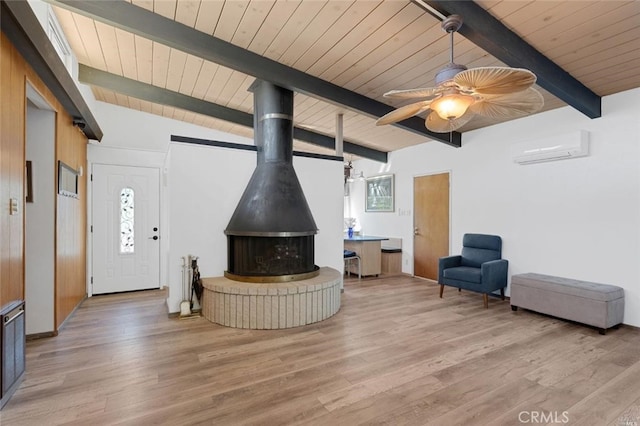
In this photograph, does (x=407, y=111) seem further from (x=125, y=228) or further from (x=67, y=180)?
(x=125, y=228)

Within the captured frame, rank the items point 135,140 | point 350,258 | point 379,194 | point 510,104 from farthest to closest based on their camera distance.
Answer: point 379,194 → point 350,258 → point 135,140 → point 510,104

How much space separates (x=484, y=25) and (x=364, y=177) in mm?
4973

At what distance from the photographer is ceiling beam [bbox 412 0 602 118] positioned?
2.23m

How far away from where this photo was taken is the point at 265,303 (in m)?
3.27

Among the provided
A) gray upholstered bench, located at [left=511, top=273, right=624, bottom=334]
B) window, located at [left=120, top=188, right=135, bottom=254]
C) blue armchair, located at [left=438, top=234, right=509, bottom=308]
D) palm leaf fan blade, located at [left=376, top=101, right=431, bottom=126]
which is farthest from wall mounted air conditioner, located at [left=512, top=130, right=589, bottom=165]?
window, located at [left=120, top=188, right=135, bottom=254]

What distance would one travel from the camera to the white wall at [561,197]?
340 centimetres

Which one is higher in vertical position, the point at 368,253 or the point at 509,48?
the point at 509,48

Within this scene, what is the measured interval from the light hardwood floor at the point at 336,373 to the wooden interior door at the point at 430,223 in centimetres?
194

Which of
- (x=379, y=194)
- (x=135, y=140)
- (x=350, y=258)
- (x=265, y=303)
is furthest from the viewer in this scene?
(x=379, y=194)

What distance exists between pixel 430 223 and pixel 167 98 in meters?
4.70

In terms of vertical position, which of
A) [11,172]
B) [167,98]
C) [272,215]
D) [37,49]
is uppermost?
[167,98]

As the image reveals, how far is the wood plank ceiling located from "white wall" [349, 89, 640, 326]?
1.39ft
